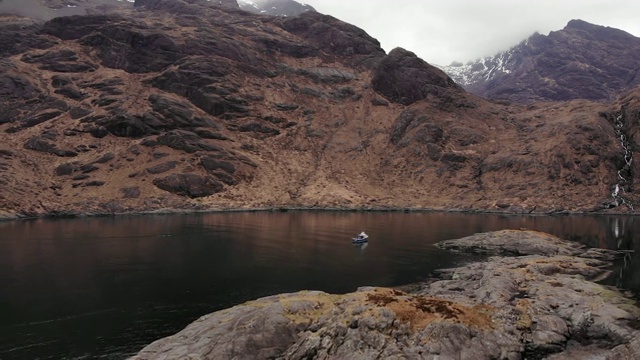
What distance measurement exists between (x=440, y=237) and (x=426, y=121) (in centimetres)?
9663

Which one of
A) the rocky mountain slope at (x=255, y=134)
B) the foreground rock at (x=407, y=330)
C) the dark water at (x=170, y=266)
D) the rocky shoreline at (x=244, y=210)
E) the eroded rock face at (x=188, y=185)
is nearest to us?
the foreground rock at (x=407, y=330)

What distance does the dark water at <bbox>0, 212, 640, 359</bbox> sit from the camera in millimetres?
32344

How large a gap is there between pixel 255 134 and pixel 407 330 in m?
141

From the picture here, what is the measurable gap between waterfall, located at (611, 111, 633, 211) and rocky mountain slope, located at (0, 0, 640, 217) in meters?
0.48

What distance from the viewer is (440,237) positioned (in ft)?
267

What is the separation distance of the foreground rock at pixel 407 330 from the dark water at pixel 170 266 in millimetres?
7280

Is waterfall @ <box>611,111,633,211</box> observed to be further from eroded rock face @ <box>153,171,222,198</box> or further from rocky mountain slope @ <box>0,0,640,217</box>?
eroded rock face @ <box>153,171,222,198</box>

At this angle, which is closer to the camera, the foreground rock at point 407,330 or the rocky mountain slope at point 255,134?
the foreground rock at point 407,330

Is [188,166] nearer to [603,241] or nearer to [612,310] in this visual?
[603,241]

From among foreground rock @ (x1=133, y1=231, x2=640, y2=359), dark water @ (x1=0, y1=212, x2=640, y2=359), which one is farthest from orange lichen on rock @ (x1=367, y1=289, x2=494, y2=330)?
dark water @ (x1=0, y1=212, x2=640, y2=359)

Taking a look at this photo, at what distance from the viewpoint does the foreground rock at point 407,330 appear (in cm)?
2391

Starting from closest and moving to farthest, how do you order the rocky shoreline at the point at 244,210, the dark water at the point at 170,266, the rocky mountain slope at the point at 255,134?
1. the dark water at the point at 170,266
2. the rocky shoreline at the point at 244,210
3. the rocky mountain slope at the point at 255,134

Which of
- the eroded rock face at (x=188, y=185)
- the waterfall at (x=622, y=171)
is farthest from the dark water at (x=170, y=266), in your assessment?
the waterfall at (x=622, y=171)

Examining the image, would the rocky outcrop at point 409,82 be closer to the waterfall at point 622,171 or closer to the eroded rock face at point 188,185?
the waterfall at point 622,171
